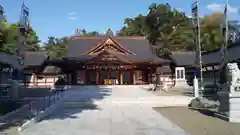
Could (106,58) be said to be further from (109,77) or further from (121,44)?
(121,44)

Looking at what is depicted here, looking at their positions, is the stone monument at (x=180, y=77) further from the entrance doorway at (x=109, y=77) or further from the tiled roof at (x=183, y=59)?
the entrance doorway at (x=109, y=77)

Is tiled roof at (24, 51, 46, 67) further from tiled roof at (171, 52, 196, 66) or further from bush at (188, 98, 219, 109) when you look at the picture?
bush at (188, 98, 219, 109)

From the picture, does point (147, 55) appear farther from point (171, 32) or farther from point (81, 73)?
point (171, 32)

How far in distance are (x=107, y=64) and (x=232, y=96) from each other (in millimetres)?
25086

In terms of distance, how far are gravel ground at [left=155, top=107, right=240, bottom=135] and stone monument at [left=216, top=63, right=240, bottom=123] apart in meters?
0.38

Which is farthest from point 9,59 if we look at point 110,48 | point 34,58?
point 110,48

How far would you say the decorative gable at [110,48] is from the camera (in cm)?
3881

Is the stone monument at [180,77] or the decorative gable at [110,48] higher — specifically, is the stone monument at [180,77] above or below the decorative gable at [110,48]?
below

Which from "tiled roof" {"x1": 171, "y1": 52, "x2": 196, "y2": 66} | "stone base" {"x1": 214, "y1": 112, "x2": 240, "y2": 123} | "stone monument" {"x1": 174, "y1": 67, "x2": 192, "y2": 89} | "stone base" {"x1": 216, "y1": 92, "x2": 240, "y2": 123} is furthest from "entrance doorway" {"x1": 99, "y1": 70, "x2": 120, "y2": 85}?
"stone base" {"x1": 216, "y1": 92, "x2": 240, "y2": 123}

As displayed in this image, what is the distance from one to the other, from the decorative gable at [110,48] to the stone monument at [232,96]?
27.5 meters

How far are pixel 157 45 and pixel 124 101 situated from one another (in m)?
40.8

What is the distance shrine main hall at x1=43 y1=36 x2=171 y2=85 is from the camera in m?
35.2

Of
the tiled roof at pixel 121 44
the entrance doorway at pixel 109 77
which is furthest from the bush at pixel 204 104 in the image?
the tiled roof at pixel 121 44

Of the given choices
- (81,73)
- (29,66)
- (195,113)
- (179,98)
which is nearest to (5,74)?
(29,66)
